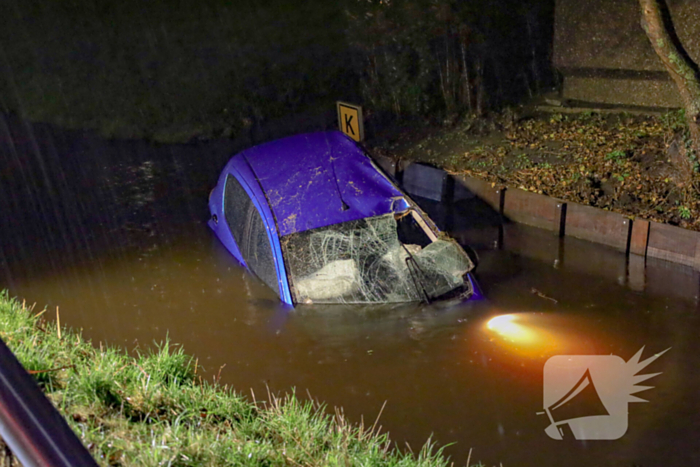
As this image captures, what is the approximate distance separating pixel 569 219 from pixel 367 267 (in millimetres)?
3307

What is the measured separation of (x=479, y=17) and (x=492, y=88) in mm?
1906

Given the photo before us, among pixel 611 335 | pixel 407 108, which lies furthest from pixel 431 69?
pixel 611 335

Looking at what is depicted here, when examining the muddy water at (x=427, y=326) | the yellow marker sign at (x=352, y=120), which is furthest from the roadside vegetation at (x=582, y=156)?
the yellow marker sign at (x=352, y=120)

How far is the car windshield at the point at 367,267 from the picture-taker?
6.52 metres

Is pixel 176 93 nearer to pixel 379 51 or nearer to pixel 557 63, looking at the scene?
pixel 379 51

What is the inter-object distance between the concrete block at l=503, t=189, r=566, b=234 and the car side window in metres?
3.85

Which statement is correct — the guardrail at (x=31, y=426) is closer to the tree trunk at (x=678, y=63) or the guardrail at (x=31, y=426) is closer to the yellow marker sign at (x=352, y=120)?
the tree trunk at (x=678, y=63)

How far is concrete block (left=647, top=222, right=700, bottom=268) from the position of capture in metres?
7.26

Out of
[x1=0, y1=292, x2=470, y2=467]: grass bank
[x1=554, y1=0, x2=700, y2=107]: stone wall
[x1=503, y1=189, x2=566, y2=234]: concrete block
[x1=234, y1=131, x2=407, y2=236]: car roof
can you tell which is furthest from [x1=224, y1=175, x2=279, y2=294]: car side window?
[x1=554, y1=0, x2=700, y2=107]: stone wall

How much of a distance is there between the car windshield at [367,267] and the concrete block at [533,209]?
99.1 inches

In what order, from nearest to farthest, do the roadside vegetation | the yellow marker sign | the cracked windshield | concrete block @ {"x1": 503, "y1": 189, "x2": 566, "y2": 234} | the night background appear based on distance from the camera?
the cracked windshield
the roadside vegetation
concrete block @ {"x1": 503, "y1": 189, "x2": 566, "y2": 234}
the yellow marker sign
the night background

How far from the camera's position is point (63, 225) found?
10133 mm

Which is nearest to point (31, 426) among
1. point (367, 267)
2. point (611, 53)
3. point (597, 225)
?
point (367, 267)

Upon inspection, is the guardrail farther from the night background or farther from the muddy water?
the night background
